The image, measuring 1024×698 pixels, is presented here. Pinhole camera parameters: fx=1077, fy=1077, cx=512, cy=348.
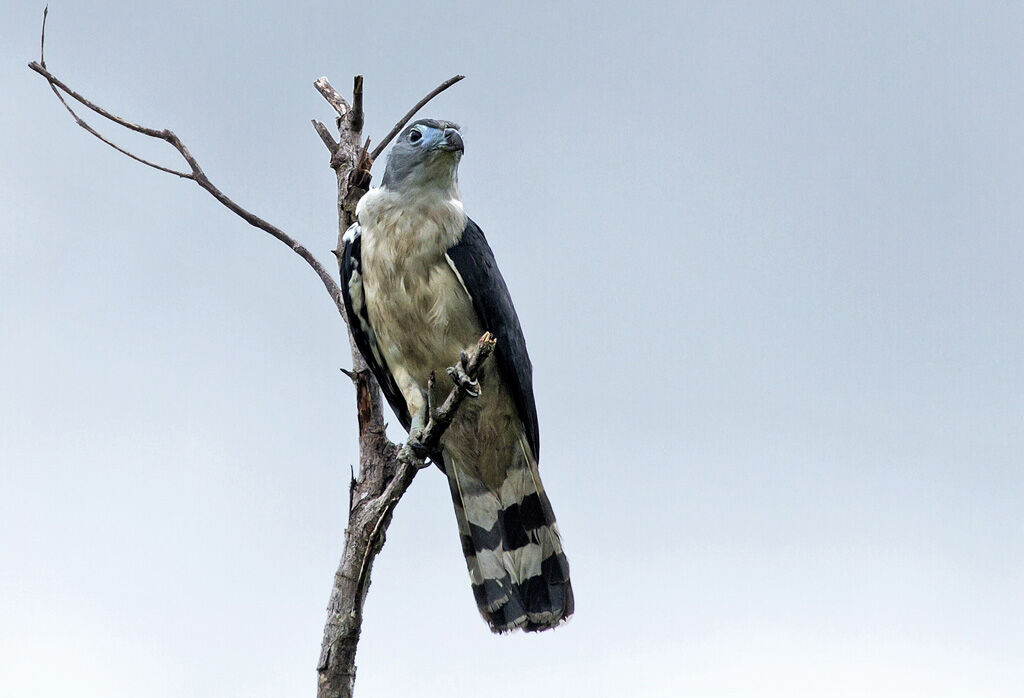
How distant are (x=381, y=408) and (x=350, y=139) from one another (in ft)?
5.68

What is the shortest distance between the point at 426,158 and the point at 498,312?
101cm

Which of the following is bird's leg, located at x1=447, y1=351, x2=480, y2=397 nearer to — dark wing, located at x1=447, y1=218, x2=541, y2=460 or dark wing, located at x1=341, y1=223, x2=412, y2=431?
dark wing, located at x1=447, y1=218, x2=541, y2=460

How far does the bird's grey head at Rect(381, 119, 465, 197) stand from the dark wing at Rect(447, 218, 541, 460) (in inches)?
13.0

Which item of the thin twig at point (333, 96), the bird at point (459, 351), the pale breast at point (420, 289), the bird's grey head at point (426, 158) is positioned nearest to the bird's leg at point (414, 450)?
the bird at point (459, 351)

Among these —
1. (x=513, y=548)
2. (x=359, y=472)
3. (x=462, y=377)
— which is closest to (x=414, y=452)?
(x=359, y=472)

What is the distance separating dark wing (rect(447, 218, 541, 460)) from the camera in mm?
6320

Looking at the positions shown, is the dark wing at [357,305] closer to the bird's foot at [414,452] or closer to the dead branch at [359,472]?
the dead branch at [359,472]

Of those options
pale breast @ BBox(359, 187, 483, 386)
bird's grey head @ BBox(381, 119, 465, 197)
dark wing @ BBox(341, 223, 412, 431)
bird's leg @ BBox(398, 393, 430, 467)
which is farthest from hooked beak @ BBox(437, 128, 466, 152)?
bird's leg @ BBox(398, 393, 430, 467)

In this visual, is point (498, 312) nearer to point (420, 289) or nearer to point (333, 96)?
point (420, 289)

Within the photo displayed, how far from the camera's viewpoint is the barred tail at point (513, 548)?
6.52 m

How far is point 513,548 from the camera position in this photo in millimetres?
6656

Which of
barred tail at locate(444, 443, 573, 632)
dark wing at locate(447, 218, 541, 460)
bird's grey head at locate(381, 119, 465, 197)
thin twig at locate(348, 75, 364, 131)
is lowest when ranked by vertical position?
barred tail at locate(444, 443, 573, 632)

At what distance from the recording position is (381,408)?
6254 mm

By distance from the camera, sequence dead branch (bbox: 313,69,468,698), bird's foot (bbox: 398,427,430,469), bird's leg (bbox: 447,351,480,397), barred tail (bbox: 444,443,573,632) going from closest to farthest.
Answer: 1. dead branch (bbox: 313,69,468,698)
2. bird's leg (bbox: 447,351,480,397)
3. bird's foot (bbox: 398,427,430,469)
4. barred tail (bbox: 444,443,573,632)
